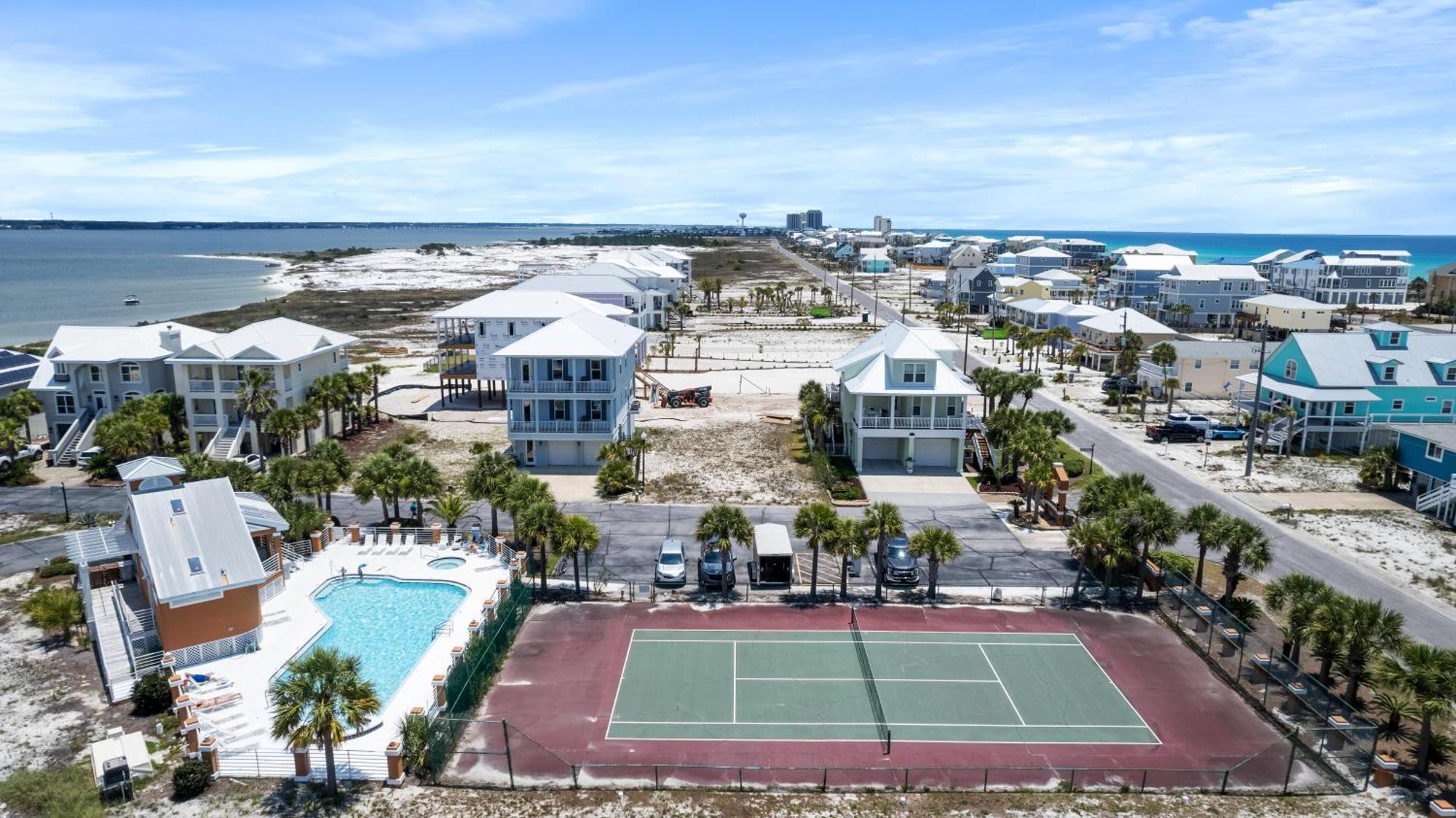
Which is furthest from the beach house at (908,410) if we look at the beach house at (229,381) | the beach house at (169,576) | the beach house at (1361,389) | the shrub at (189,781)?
the shrub at (189,781)

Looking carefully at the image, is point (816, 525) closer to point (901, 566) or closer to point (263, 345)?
point (901, 566)

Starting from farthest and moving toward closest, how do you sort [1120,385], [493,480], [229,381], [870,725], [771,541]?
[1120,385]
[229,381]
[493,480]
[771,541]
[870,725]

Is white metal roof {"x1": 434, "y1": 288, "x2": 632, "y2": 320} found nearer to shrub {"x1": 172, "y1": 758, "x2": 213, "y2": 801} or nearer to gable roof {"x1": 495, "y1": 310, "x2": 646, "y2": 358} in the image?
gable roof {"x1": 495, "y1": 310, "x2": 646, "y2": 358}

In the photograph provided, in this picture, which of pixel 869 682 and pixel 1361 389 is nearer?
pixel 869 682

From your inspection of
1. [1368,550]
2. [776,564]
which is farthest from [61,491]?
[1368,550]

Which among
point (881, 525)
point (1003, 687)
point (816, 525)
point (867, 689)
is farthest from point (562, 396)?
point (1003, 687)

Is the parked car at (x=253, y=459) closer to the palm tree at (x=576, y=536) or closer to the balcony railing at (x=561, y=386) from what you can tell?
the balcony railing at (x=561, y=386)
